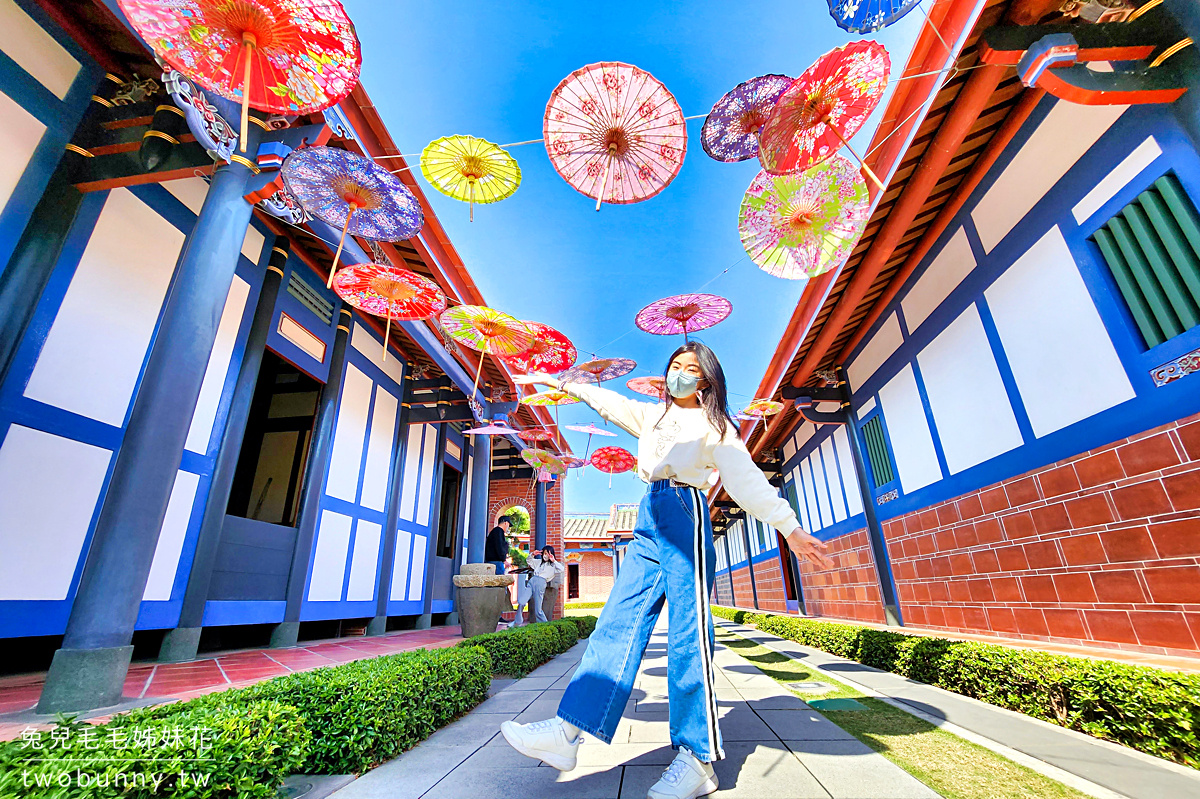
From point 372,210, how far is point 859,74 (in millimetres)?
3725

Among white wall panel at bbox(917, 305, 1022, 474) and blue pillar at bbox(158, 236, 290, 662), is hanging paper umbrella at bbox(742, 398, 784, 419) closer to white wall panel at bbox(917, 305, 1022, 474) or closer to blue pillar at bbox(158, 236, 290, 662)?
white wall panel at bbox(917, 305, 1022, 474)

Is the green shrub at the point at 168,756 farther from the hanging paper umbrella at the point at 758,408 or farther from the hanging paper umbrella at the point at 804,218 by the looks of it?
the hanging paper umbrella at the point at 758,408

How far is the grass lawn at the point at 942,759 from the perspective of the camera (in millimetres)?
1585

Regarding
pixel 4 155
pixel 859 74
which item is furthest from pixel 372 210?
pixel 859 74

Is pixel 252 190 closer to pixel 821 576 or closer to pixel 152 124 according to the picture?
pixel 152 124

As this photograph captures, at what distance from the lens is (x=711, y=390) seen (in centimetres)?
207

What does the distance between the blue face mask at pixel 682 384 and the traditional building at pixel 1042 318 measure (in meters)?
2.89

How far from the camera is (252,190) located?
3.56 m

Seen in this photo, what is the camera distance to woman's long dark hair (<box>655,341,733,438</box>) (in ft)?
6.41

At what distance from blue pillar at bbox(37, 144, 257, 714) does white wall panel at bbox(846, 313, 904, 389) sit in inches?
279

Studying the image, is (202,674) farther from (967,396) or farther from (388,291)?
(967,396)

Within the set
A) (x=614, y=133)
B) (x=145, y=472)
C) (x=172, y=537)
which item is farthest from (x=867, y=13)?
(x=172, y=537)

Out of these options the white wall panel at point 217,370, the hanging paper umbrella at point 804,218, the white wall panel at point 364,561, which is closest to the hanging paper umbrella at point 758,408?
the hanging paper umbrella at point 804,218

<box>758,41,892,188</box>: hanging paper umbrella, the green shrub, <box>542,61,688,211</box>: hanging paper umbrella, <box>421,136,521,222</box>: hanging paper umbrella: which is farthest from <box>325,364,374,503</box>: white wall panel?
<box>758,41,892,188</box>: hanging paper umbrella
